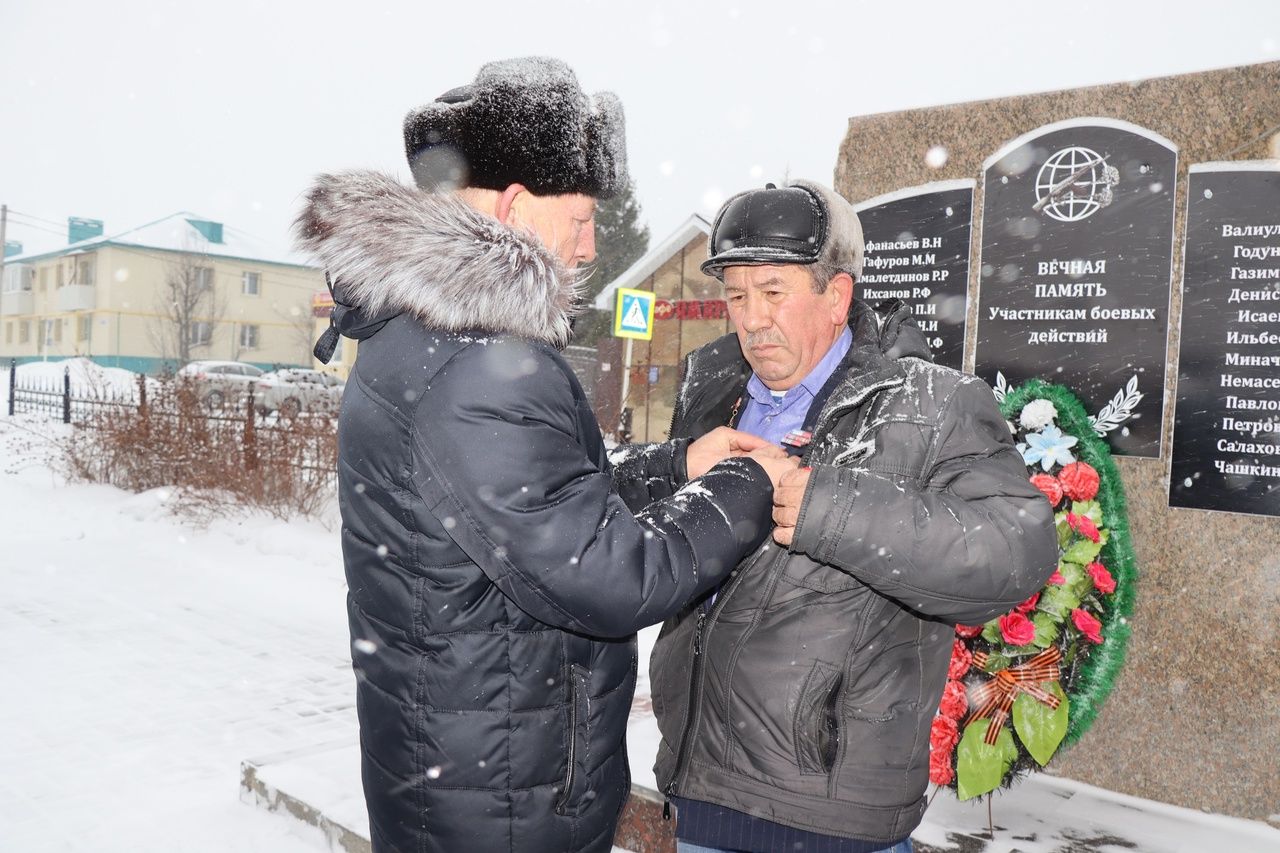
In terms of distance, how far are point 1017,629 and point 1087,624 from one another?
322 millimetres

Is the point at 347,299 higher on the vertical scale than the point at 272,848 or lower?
higher

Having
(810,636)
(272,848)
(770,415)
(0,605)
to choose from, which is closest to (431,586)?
(810,636)

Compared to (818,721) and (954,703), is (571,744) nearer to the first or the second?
(818,721)

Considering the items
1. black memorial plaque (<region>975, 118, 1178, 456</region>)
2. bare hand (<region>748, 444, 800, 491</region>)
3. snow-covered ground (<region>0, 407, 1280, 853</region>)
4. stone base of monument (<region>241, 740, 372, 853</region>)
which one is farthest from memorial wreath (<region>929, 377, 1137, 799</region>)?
stone base of monument (<region>241, 740, 372, 853</region>)

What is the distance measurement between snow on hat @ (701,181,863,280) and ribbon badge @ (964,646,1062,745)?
75.3 inches

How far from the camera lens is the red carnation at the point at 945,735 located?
11.0 feet

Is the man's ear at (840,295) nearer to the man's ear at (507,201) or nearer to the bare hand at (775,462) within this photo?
the bare hand at (775,462)

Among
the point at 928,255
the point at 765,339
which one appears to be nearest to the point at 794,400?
the point at 765,339

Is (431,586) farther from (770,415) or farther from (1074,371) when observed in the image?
(1074,371)

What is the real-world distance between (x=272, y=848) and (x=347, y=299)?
2990 millimetres

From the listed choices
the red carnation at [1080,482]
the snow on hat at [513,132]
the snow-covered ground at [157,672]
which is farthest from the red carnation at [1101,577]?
the snow-covered ground at [157,672]

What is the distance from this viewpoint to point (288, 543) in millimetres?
8922

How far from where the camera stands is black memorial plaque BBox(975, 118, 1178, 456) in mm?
3643

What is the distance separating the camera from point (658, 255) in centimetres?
2292
